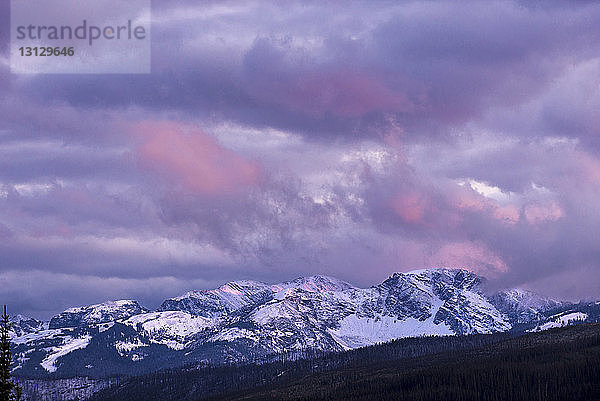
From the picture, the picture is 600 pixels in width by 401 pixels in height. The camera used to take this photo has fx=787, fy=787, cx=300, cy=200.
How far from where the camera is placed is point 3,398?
205 feet

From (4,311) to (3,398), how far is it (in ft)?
23.9

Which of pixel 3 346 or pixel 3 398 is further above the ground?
pixel 3 346

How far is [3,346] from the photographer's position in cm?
6231

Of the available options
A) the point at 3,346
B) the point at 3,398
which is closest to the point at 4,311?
the point at 3,346

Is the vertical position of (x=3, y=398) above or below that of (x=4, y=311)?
below

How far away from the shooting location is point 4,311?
2400 inches

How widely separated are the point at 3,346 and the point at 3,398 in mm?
4151

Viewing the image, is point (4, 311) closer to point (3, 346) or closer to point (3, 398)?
point (3, 346)

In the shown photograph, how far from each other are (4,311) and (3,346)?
3304 mm
